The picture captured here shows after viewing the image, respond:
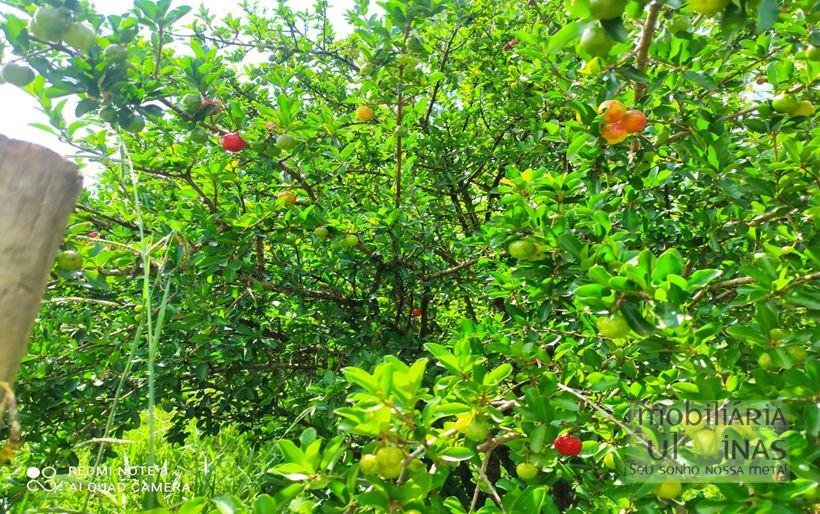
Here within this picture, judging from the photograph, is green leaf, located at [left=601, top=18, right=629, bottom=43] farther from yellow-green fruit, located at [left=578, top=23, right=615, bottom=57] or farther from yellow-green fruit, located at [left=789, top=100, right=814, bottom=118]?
yellow-green fruit, located at [left=789, top=100, right=814, bottom=118]

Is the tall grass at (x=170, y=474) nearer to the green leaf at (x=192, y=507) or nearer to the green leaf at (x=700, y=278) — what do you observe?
the green leaf at (x=192, y=507)

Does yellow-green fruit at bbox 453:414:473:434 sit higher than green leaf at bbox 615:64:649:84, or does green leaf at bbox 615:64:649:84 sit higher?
green leaf at bbox 615:64:649:84

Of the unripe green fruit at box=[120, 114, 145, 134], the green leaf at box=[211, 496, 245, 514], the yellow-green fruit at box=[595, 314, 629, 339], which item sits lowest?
the green leaf at box=[211, 496, 245, 514]

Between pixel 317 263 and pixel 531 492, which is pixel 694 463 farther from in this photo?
pixel 317 263

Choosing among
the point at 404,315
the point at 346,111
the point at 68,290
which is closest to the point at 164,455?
the point at 68,290

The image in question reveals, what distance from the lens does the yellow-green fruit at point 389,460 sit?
1121 millimetres

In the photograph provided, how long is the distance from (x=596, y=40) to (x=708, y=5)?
197mm

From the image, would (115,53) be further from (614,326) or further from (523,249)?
(614,326)

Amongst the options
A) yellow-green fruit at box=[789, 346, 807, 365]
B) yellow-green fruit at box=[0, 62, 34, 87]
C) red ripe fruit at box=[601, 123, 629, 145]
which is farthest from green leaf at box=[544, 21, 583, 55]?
yellow-green fruit at box=[0, 62, 34, 87]

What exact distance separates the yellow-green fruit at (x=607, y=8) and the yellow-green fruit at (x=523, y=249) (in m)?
0.60

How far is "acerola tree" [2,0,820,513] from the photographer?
116cm

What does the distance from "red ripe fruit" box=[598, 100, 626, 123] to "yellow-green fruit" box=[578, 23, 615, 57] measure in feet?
1.33

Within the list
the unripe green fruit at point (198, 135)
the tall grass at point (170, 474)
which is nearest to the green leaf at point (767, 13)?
the unripe green fruit at point (198, 135)

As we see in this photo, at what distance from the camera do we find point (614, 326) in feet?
3.74
